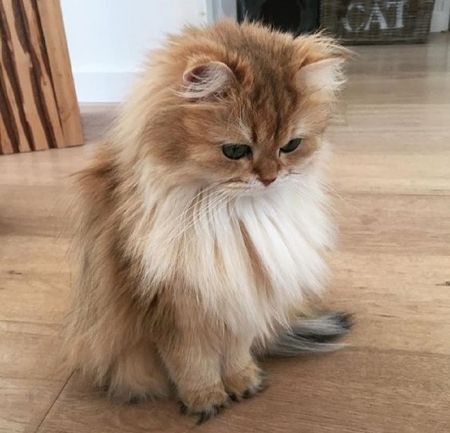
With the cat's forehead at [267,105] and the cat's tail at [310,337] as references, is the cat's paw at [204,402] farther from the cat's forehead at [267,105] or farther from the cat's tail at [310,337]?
the cat's forehead at [267,105]

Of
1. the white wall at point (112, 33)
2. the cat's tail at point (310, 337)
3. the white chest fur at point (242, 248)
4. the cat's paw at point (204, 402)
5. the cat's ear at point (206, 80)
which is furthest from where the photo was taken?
the white wall at point (112, 33)

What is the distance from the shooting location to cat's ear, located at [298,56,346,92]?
0.75 m

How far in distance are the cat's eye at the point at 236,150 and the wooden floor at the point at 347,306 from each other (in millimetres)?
362

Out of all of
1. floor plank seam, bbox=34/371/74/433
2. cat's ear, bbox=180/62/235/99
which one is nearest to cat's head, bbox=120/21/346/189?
cat's ear, bbox=180/62/235/99

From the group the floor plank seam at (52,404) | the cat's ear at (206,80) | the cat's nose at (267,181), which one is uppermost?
the cat's ear at (206,80)

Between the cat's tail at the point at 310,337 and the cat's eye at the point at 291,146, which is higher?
the cat's eye at the point at 291,146

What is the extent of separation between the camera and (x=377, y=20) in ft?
10.1

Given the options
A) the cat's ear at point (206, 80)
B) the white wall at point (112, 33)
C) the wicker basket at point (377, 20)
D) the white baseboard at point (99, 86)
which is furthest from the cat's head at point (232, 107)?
the wicker basket at point (377, 20)

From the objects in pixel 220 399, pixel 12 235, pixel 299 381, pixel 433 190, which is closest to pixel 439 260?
pixel 433 190

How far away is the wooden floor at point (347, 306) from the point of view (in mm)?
946

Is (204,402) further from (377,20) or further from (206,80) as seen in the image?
(377,20)

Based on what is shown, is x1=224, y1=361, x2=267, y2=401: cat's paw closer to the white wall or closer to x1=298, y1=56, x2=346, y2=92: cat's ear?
x1=298, y1=56, x2=346, y2=92: cat's ear

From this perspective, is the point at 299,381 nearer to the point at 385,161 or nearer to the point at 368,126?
the point at 385,161

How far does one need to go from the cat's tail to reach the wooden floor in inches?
0.8
